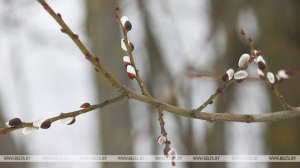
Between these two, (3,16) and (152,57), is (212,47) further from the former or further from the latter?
(3,16)

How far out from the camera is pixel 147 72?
2.36 feet

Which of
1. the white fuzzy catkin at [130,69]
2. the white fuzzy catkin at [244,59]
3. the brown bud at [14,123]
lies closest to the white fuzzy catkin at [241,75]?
the white fuzzy catkin at [244,59]

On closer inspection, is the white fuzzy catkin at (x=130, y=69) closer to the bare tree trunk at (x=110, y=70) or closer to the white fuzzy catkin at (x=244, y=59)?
the white fuzzy catkin at (x=244, y=59)

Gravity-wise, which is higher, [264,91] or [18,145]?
[264,91]

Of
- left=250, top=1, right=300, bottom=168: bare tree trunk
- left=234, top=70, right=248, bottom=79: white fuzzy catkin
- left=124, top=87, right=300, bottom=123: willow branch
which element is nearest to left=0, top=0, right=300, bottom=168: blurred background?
left=250, top=1, right=300, bottom=168: bare tree trunk

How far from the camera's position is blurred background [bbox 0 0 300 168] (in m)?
0.64

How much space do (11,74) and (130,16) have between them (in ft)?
1.42

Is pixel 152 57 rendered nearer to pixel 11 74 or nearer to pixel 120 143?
pixel 120 143

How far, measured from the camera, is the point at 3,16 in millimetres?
695

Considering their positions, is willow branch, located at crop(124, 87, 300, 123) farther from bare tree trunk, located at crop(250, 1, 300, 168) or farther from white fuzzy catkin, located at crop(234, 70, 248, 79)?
bare tree trunk, located at crop(250, 1, 300, 168)

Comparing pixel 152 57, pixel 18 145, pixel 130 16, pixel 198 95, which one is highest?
pixel 130 16

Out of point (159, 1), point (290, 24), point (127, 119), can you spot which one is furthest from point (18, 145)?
point (290, 24)

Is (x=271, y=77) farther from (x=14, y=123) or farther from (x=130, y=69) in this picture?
(x=14, y=123)

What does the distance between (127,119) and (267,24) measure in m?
0.52
